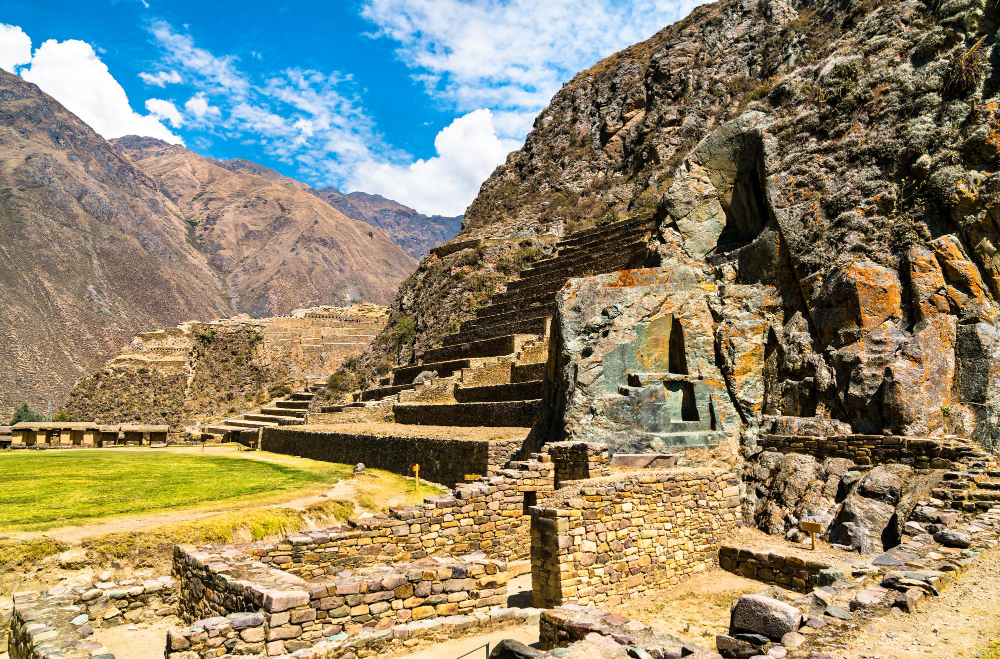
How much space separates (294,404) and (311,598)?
33.6 meters

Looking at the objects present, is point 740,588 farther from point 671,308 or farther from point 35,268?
point 35,268

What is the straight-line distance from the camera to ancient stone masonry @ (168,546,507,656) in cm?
517

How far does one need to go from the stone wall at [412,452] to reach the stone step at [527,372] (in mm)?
4023

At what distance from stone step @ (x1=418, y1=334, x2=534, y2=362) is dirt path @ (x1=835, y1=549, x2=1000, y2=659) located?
17.3 m

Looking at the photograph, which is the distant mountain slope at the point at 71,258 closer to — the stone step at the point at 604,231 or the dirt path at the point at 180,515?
the stone step at the point at 604,231

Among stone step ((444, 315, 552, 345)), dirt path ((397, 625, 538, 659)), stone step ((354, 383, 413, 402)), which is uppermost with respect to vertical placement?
stone step ((444, 315, 552, 345))

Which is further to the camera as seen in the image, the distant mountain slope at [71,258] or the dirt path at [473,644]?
the distant mountain slope at [71,258]

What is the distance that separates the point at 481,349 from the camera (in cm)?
2436

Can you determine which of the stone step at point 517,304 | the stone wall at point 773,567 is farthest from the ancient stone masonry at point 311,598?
the stone step at point 517,304

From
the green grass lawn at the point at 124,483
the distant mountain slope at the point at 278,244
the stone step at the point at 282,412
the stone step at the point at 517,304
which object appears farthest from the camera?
the distant mountain slope at the point at 278,244

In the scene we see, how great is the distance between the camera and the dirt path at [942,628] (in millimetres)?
3932

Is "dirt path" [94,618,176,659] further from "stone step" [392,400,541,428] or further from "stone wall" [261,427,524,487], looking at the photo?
"stone step" [392,400,541,428]

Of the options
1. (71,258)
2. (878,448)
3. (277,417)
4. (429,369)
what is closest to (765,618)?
(878,448)

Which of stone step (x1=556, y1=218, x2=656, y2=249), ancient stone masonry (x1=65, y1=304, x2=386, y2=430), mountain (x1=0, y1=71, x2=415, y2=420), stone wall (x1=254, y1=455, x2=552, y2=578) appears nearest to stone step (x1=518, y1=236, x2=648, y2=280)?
stone step (x1=556, y1=218, x2=656, y2=249)
